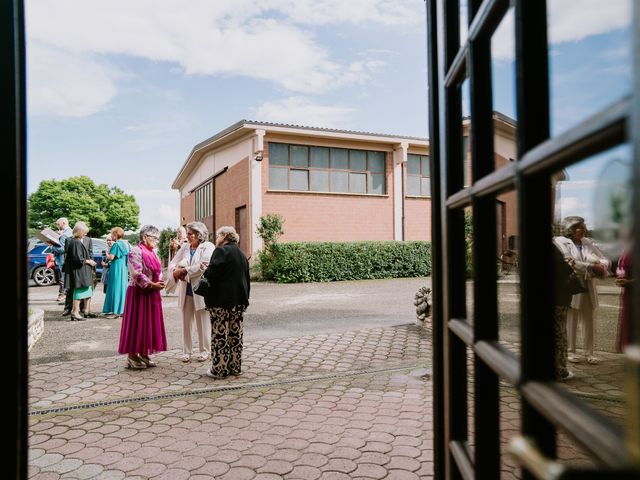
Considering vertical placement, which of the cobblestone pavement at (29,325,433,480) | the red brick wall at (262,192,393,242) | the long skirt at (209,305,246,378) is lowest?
the cobblestone pavement at (29,325,433,480)

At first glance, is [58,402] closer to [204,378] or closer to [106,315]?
[204,378]

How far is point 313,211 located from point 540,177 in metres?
19.0

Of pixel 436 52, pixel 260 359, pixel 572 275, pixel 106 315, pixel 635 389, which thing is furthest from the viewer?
pixel 106 315

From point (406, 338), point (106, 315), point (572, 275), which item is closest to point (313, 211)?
point (106, 315)

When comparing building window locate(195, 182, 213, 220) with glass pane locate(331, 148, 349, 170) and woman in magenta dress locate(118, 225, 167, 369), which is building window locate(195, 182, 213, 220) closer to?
glass pane locate(331, 148, 349, 170)

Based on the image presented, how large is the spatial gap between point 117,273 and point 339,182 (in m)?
12.4

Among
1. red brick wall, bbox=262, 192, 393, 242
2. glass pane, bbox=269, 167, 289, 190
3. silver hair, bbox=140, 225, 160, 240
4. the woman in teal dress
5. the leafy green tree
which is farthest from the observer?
glass pane, bbox=269, 167, 289, 190

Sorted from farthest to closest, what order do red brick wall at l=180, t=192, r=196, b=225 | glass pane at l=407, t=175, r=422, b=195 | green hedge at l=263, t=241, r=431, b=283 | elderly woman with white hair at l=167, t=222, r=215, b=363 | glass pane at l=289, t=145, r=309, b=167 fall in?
red brick wall at l=180, t=192, r=196, b=225 → glass pane at l=407, t=175, r=422, b=195 → glass pane at l=289, t=145, r=309, b=167 → green hedge at l=263, t=241, r=431, b=283 → elderly woman with white hair at l=167, t=222, r=215, b=363

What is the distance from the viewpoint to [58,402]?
487cm

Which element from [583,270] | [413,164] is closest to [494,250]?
[583,270]

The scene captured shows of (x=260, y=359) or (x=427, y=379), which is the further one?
(x=260, y=359)

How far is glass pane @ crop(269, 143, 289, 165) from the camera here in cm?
1947

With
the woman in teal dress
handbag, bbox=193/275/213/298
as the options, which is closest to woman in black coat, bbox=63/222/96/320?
A: the woman in teal dress

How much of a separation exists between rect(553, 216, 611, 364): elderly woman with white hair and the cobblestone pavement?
5.39ft
